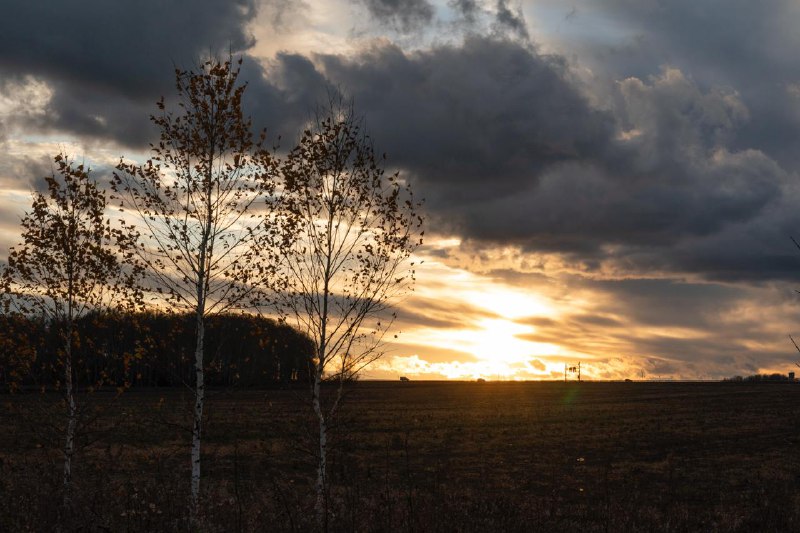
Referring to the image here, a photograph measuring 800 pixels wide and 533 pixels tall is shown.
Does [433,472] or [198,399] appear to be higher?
[198,399]

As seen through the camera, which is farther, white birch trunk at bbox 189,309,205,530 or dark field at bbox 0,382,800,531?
white birch trunk at bbox 189,309,205,530

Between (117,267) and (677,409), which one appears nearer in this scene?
(117,267)

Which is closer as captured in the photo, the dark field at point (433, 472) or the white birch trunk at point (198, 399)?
the dark field at point (433, 472)

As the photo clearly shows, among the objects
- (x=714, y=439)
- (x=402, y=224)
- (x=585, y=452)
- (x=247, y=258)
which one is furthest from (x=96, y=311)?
(x=714, y=439)

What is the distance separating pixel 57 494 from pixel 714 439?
32795 millimetres

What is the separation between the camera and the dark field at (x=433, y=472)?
39.8 feet

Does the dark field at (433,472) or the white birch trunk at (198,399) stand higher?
the white birch trunk at (198,399)

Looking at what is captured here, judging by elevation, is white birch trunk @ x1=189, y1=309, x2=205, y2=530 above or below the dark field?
above

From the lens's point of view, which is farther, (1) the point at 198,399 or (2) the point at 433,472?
(2) the point at 433,472

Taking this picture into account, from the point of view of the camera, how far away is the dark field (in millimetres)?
12141

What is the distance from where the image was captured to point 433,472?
91.2ft

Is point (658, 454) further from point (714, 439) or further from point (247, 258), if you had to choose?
point (247, 258)

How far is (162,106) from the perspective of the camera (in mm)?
16281

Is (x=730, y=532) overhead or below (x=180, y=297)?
below
